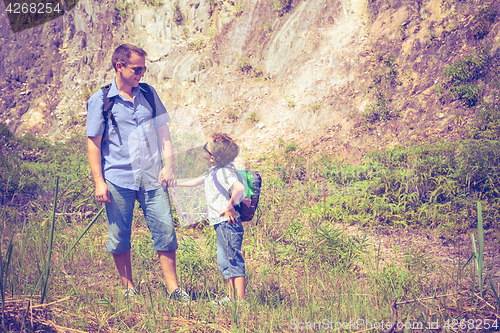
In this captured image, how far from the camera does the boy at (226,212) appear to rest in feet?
7.30

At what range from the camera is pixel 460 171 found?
4477 mm

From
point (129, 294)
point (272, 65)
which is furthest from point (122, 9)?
point (129, 294)

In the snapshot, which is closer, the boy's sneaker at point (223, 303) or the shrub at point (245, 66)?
the boy's sneaker at point (223, 303)

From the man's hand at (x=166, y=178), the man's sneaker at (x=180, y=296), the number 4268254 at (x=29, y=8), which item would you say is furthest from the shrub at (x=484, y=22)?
the number 4268254 at (x=29, y=8)

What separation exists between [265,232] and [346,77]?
21.7 feet

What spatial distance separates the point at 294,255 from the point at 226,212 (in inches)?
51.2

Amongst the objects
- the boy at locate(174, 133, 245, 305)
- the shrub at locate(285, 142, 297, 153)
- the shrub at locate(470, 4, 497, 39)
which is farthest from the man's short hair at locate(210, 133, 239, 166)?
the shrub at locate(470, 4, 497, 39)

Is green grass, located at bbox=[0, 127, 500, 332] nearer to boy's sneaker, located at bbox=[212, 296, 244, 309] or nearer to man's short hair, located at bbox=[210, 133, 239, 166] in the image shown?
boy's sneaker, located at bbox=[212, 296, 244, 309]

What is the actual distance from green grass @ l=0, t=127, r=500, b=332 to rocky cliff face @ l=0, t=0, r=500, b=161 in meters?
1.95

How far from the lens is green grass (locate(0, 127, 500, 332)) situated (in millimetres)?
1852

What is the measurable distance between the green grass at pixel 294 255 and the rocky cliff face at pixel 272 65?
1.95 metres

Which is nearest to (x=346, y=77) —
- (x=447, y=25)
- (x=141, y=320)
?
(x=447, y=25)

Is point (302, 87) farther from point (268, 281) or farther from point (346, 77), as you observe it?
point (268, 281)

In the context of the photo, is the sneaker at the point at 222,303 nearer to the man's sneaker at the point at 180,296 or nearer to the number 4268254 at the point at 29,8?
the man's sneaker at the point at 180,296
